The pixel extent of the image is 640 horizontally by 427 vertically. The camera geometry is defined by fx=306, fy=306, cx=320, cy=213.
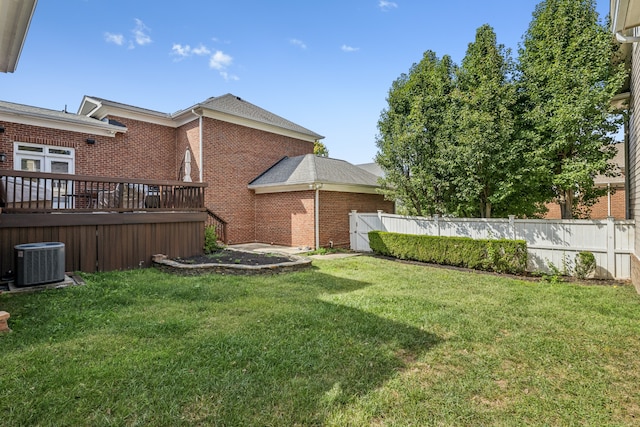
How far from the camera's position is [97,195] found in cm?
780

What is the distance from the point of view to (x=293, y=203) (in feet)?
43.0

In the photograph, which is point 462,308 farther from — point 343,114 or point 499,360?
point 343,114

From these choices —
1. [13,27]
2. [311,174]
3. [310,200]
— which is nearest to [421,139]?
[311,174]

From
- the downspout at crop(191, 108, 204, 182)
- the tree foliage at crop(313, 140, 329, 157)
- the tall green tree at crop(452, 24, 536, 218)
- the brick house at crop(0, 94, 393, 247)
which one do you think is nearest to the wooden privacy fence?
the brick house at crop(0, 94, 393, 247)

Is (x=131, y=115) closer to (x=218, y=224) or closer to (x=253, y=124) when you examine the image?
(x=253, y=124)

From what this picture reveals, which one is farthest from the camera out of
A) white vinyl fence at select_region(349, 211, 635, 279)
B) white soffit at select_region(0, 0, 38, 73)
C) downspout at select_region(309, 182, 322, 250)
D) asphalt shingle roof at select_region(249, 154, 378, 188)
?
asphalt shingle roof at select_region(249, 154, 378, 188)

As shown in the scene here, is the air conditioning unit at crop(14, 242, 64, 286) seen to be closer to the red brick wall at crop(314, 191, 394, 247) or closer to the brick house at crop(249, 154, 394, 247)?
the brick house at crop(249, 154, 394, 247)

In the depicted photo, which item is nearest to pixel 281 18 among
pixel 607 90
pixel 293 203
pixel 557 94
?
pixel 293 203

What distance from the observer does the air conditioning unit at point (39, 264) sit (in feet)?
18.3

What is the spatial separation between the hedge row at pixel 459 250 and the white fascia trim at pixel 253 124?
7.93 metres

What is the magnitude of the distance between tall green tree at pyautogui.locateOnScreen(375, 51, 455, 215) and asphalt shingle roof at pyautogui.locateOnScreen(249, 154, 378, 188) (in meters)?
2.13

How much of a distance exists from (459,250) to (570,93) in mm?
5006

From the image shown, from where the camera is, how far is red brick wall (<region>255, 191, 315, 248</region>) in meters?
12.5

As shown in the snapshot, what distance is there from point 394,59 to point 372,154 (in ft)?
12.5
